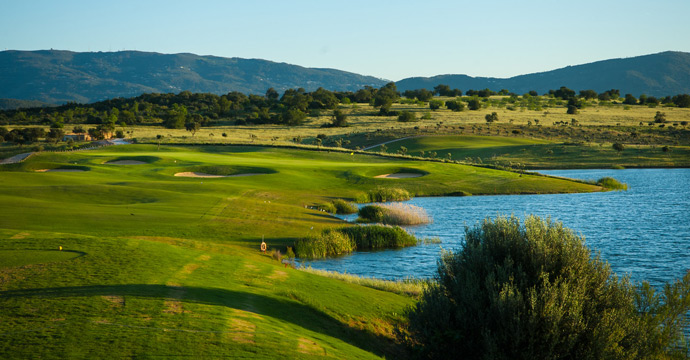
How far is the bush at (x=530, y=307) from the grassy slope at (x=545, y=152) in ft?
230

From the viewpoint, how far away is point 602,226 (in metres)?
37.8

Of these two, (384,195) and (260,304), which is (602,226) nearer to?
(384,195)

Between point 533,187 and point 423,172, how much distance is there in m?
10.9

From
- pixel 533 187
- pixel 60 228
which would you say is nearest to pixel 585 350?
pixel 60 228

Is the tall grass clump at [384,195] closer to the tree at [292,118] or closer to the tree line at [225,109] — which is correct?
the tree line at [225,109]

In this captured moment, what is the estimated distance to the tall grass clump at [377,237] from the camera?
101ft

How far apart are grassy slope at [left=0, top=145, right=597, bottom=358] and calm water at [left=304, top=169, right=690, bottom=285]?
16.0 ft

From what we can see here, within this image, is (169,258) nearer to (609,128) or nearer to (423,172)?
(423,172)

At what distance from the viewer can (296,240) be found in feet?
94.4

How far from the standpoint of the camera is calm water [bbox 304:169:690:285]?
26719mm

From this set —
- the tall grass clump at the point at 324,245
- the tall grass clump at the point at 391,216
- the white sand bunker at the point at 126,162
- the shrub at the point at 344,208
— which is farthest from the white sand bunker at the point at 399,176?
the tall grass clump at the point at 324,245

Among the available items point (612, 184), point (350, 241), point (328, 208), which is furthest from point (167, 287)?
point (612, 184)

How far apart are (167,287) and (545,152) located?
3169 inches

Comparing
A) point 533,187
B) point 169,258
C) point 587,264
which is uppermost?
point 587,264
